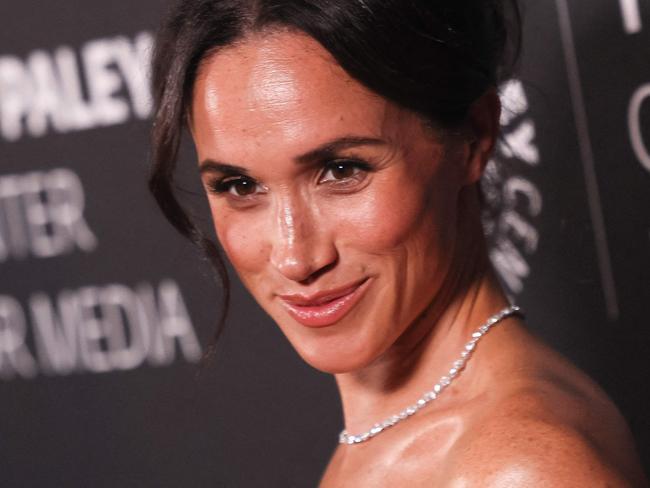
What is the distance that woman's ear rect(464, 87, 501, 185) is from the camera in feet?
3.52

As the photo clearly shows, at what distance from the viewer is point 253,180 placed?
3.34 feet

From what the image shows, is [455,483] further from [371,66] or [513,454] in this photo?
[371,66]

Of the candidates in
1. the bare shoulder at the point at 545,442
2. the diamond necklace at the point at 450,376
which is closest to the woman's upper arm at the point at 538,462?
the bare shoulder at the point at 545,442

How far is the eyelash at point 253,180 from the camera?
99 centimetres

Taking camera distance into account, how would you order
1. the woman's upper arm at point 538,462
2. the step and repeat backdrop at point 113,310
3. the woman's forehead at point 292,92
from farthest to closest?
1. the step and repeat backdrop at point 113,310
2. the woman's forehead at point 292,92
3. the woman's upper arm at point 538,462

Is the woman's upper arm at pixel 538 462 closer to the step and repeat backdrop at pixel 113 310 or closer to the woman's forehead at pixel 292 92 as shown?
the woman's forehead at pixel 292 92

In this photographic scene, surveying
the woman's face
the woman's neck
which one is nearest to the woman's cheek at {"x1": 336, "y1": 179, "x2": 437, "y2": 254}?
the woman's face

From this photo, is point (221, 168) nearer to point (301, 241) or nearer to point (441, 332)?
point (301, 241)

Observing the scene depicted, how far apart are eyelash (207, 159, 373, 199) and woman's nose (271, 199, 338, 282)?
0.04 m

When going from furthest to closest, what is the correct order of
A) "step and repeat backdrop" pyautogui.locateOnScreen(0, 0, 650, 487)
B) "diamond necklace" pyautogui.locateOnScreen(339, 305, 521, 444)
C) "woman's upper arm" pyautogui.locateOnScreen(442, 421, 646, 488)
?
1. "step and repeat backdrop" pyautogui.locateOnScreen(0, 0, 650, 487)
2. "diamond necklace" pyautogui.locateOnScreen(339, 305, 521, 444)
3. "woman's upper arm" pyautogui.locateOnScreen(442, 421, 646, 488)

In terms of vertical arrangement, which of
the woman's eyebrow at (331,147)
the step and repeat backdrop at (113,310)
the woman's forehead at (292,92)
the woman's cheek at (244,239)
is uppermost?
the woman's forehead at (292,92)

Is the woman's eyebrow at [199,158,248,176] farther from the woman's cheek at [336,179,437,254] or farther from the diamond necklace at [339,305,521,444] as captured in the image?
the diamond necklace at [339,305,521,444]

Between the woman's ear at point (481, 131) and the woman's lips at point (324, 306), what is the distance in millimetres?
159

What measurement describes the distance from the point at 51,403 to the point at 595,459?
133 centimetres
